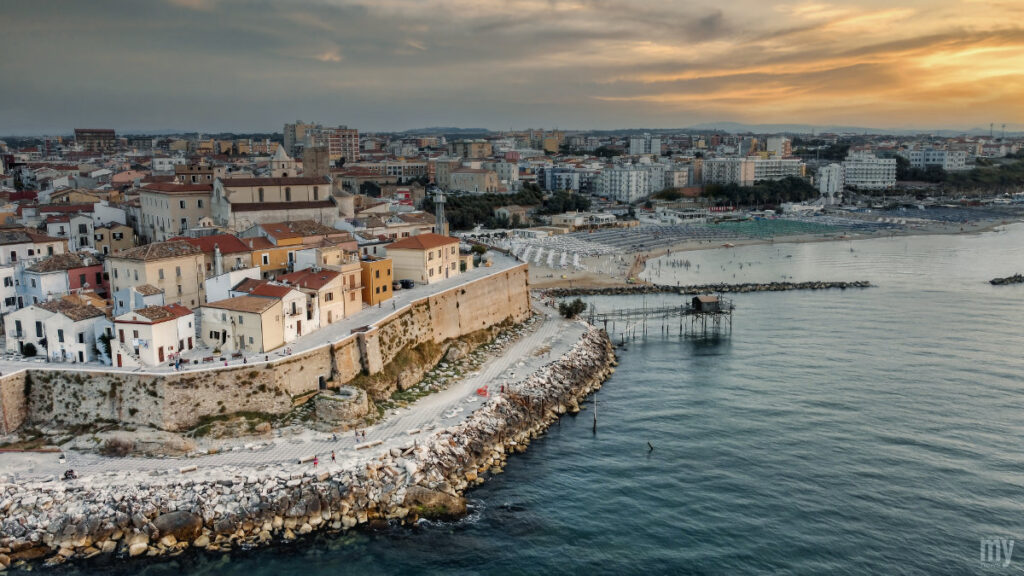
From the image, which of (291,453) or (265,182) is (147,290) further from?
(265,182)

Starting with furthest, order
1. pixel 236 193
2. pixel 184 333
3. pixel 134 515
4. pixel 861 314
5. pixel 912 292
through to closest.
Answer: pixel 912 292, pixel 861 314, pixel 236 193, pixel 184 333, pixel 134 515

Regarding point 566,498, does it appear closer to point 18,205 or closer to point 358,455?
point 358,455

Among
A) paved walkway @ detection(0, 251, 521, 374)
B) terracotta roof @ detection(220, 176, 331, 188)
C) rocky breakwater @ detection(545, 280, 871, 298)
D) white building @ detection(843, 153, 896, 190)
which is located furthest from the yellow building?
white building @ detection(843, 153, 896, 190)

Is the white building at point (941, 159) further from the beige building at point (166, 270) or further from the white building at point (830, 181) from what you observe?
the beige building at point (166, 270)

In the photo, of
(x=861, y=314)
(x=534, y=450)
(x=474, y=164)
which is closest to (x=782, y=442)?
(x=534, y=450)

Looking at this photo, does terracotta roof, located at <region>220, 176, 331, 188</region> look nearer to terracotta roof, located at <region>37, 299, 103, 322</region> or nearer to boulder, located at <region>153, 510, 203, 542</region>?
terracotta roof, located at <region>37, 299, 103, 322</region>

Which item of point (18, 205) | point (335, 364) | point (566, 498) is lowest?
point (566, 498)

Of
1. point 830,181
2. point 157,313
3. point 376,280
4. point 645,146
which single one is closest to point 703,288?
point 376,280
